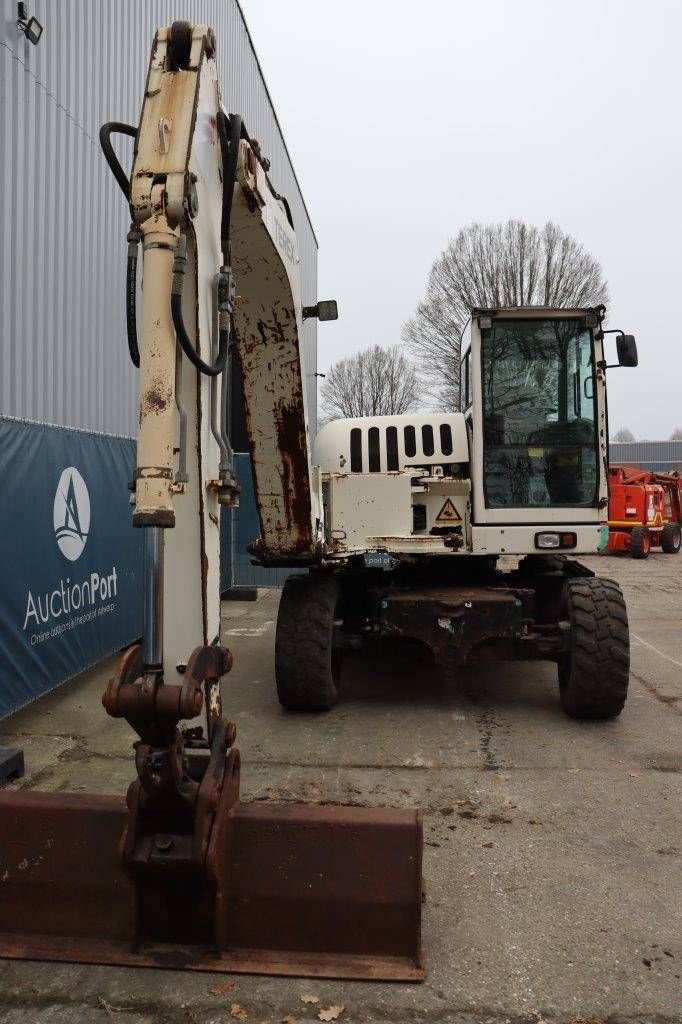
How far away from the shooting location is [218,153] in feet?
11.1

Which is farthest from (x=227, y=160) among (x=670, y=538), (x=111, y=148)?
(x=670, y=538)

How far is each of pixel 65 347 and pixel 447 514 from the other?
378cm

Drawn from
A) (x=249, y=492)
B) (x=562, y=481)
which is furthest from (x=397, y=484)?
(x=249, y=492)

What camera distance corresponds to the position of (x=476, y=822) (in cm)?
420

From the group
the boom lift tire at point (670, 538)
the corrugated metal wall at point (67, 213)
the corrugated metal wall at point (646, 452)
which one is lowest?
the boom lift tire at point (670, 538)

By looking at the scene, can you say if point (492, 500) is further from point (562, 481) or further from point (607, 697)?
point (607, 697)

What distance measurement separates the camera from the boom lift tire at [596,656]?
225 inches

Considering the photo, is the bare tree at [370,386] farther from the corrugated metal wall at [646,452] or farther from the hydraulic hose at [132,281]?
the hydraulic hose at [132,281]

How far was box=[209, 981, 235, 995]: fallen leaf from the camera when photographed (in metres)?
2.77

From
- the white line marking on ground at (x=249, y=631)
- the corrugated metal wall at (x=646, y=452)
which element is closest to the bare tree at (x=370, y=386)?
the corrugated metal wall at (x=646, y=452)

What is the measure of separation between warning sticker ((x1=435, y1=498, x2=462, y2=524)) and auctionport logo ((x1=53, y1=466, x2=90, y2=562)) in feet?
10.3

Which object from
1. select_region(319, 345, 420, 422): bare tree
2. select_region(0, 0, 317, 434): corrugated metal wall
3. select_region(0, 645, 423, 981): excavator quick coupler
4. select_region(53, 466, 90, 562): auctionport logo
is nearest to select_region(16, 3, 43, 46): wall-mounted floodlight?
select_region(0, 0, 317, 434): corrugated metal wall

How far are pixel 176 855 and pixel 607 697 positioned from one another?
394cm

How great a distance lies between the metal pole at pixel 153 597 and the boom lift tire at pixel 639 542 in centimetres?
1915
